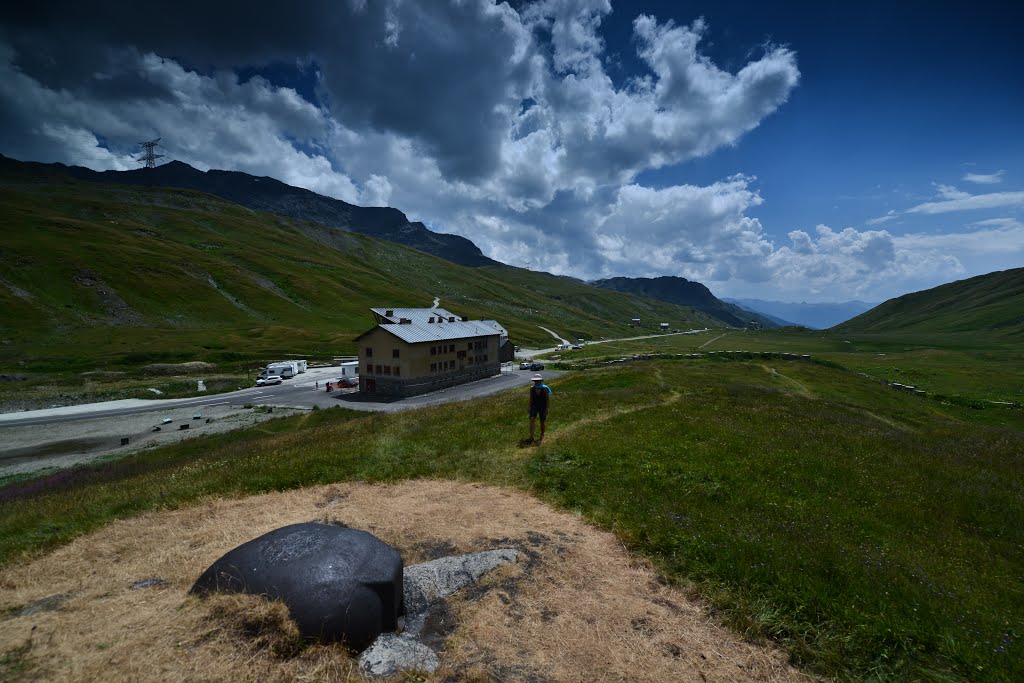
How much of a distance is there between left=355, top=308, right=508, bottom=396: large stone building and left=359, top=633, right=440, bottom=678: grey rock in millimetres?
53368

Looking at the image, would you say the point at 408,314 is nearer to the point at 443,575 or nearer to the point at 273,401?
the point at 273,401

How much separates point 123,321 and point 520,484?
136 m

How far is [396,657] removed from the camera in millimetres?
6812

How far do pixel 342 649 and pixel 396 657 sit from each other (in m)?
0.86

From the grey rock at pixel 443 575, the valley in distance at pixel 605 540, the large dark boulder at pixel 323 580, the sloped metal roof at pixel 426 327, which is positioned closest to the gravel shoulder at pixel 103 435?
the valley in distance at pixel 605 540

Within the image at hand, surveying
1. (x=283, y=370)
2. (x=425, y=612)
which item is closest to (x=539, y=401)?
(x=425, y=612)

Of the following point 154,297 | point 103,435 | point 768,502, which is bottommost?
point 103,435

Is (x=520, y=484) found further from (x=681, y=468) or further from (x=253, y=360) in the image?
(x=253, y=360)

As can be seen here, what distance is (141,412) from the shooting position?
52875 millimetres

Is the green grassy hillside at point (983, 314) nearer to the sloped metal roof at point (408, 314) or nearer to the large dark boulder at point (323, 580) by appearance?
the sloped metal roof at point (408, 314)

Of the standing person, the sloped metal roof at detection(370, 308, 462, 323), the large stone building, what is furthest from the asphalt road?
the standing person

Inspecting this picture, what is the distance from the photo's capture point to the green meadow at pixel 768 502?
7523 millimetres

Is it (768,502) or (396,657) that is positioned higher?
(396,657)

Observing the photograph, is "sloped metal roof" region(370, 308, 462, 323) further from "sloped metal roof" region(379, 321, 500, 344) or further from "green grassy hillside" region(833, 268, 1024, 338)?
"green grassy hillside" region(833, 268, 1024, 338)
